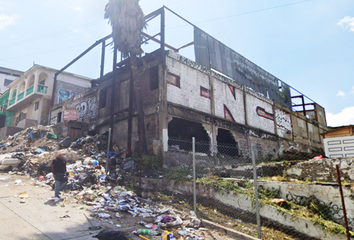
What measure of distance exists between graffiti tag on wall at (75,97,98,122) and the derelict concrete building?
82 mm

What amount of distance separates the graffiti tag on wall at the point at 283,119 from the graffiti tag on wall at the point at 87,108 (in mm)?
16361

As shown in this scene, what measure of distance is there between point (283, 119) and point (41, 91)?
79.2 ft

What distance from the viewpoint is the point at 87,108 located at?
20.8m

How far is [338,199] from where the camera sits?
5.80m

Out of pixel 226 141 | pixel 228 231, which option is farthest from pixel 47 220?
pixel 226 141

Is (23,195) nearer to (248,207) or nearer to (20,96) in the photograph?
(248,207)

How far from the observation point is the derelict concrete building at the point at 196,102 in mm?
14914

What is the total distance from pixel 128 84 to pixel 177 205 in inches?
436

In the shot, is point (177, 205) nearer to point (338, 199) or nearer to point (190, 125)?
point (338, 199)

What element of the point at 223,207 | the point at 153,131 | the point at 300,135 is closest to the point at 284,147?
the point at 300,135

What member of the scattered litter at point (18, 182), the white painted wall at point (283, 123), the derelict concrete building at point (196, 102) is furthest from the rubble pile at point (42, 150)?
the white painted wall at point (283, 123)

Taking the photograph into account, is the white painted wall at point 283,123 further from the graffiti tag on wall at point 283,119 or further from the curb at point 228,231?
the curb at point 228,231

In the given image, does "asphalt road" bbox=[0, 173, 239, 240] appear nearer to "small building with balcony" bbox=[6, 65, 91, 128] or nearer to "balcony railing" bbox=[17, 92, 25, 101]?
"small building with balcony" bbox=[6, 65, 91, 128]

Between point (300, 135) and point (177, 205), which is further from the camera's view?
point (300, 135)
